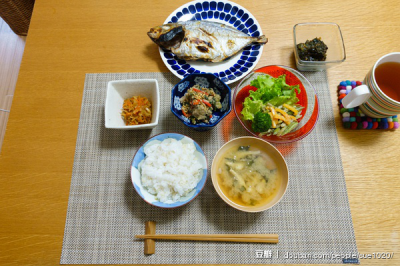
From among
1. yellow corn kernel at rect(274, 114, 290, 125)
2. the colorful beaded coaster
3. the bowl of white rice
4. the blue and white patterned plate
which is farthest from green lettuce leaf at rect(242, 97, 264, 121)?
the colorful beaded coaster

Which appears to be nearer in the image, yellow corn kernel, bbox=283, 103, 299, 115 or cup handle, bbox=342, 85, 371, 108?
cup handle, bbox=342, 85, 371, 108

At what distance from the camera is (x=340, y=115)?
1521 millimetres

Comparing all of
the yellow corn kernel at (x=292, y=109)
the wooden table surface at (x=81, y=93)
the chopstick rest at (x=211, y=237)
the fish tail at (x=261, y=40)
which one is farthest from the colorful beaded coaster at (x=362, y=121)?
the chopstick rest at (x=211, y=237)

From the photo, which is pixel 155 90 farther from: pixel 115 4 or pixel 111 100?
pixel 115 4

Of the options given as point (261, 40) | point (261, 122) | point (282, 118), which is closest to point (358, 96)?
point (282, 118)

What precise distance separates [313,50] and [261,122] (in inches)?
25.6

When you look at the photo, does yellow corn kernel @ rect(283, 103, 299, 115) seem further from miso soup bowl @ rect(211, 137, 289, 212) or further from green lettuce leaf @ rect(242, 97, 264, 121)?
miso soup bowl @ rect(211, 137, 289, 212)

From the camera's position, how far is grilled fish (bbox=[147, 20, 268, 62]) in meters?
1.56

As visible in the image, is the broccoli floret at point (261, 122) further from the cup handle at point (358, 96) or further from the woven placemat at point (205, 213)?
the cup handle at point (358, 96)

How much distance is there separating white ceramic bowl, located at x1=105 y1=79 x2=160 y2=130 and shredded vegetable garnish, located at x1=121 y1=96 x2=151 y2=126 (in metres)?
0.02

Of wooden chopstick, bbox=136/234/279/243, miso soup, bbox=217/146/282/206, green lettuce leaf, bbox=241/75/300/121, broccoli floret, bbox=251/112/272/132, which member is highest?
green lettuce leaf, bbox=241/75/300/121

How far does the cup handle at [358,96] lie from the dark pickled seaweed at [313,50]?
35 cm

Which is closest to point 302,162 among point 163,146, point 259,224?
point 259,224

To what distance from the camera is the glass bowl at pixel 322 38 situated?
1550 millimetres
